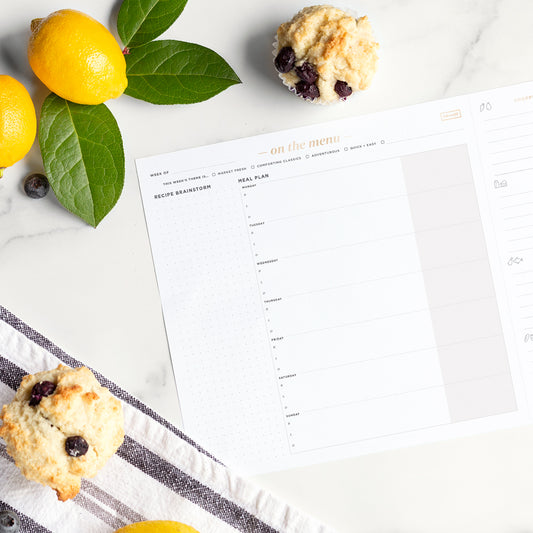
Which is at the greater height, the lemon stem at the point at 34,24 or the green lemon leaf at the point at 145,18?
the lemon stem at the point at 34,24

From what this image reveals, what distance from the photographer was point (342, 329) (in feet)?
3.22

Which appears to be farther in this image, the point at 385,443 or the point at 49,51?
the point at 385,443

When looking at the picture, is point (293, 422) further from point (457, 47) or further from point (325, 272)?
point (457, 47)

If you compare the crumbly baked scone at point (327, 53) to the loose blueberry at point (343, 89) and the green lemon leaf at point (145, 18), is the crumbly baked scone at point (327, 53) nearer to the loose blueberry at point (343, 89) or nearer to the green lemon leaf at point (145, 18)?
the loose blueberry at point (343, 89)

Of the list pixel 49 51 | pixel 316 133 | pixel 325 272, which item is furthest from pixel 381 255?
pixel 49 51

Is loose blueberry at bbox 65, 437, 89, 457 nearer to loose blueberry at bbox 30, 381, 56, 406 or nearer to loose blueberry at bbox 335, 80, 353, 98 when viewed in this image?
loose blueberry at bbox 30, 381, 56, 406

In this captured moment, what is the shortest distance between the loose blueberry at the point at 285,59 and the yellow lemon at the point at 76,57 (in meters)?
0.23

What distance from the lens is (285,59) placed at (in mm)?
912

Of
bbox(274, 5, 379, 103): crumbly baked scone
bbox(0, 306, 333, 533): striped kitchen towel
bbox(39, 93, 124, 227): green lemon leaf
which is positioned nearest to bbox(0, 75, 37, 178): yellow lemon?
bbox(39, 93, 124, 227): green lemon leaf

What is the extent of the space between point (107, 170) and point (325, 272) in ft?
1.21

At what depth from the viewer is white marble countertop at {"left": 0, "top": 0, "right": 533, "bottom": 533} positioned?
0.98 meters

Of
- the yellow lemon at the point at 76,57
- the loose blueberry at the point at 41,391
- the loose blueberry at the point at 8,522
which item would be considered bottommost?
the loose blueberry at the point at 8,522

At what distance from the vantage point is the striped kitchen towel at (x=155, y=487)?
0.95 m

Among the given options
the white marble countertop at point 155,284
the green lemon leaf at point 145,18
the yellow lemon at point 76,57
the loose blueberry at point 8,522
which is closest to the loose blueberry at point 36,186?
the white marble countertop at point 155,284
